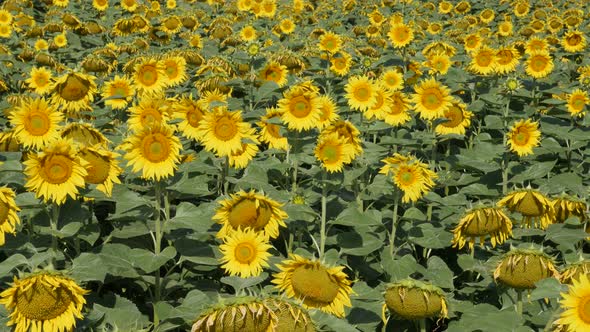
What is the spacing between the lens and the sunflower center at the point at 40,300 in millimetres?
2916

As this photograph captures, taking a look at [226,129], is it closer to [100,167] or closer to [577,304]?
[100,167]

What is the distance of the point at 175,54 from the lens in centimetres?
863

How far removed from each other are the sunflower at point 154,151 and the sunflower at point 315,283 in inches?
45.4

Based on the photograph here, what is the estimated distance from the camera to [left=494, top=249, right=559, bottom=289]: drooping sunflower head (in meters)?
3.71

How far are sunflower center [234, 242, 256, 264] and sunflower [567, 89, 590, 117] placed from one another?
5.31 metres

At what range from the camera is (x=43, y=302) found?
293cm

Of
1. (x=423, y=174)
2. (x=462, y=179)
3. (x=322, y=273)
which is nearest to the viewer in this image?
(x=322, y=273)

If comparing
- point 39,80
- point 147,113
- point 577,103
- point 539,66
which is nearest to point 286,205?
point 147,113

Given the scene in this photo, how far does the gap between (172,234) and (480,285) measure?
246cm

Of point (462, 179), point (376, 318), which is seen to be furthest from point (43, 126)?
point (462, 179)

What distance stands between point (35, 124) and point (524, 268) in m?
3.56

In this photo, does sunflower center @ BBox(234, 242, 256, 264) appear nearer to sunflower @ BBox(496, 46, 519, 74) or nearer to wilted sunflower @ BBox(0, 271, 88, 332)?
wilted sunflower @ BBox(0, 271, 88, 332)

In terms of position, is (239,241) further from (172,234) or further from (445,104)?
(445,104)

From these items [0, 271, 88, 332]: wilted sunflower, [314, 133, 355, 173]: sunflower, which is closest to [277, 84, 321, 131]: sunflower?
[314, 133, 355, 173]: sunflower
